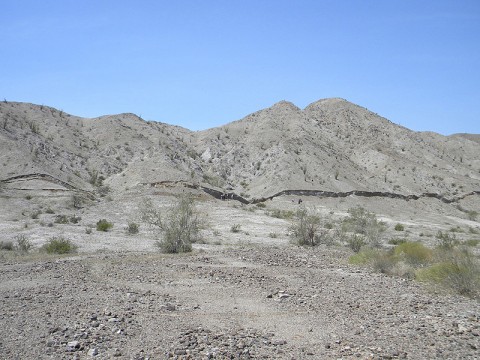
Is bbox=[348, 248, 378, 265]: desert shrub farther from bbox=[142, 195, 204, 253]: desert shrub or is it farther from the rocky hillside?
the rocky hillside

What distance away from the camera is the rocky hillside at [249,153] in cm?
5956

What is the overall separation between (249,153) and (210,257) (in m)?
59.2

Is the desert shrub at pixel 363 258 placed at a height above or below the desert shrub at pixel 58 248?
above

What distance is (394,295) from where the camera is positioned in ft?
44.0

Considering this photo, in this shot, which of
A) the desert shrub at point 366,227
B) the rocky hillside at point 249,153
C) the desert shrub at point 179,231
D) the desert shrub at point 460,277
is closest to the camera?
the desert shrub at point 460,277

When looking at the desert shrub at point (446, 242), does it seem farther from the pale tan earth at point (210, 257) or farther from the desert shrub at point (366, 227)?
→ the pale tan earth at point (210, 257)

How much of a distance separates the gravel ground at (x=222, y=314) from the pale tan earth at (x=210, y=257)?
0.05 m

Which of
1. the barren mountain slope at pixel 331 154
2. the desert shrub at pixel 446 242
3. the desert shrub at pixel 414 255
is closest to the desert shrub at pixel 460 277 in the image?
the desert shrub at pixel 414 255

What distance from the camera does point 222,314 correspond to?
1151cm

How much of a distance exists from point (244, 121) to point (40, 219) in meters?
61.4

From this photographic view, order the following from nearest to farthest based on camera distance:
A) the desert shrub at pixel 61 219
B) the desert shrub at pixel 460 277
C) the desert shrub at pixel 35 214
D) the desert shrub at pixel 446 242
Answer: the desert shrub at pixel 460 277
the desert shrub at pixel 446 242
the desert shrub at pixel 61 219
the desert shrub at pixel 35 214

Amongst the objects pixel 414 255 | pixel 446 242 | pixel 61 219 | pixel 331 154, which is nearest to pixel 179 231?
pixel 414 255

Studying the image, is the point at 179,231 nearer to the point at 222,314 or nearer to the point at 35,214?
the point at 222,314

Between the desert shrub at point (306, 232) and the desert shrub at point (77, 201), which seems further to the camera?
the desert shrub at point (77, 201)
